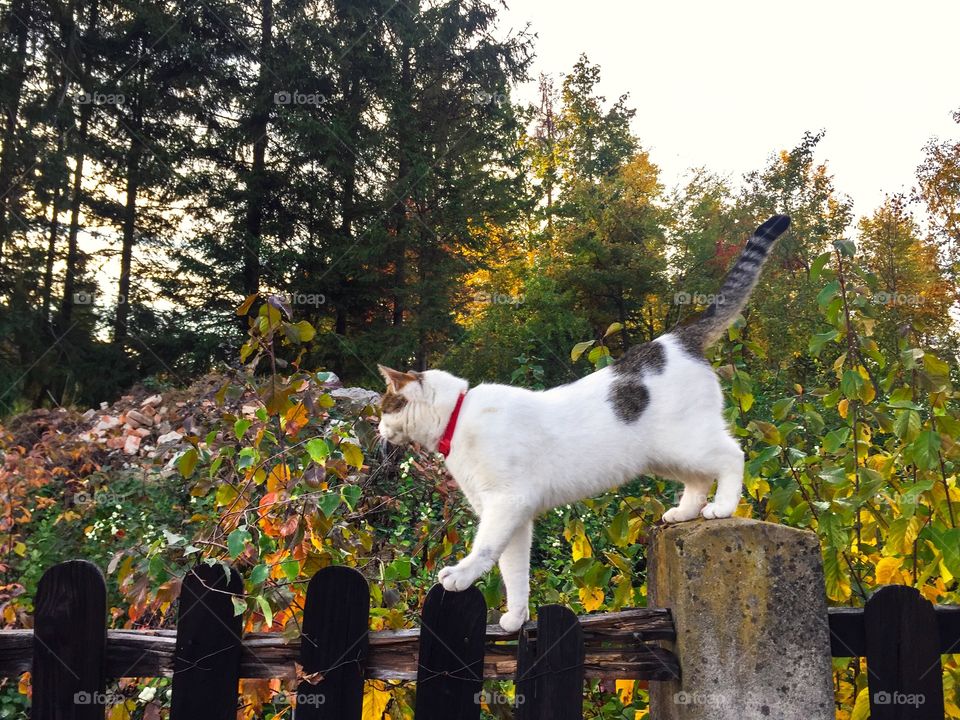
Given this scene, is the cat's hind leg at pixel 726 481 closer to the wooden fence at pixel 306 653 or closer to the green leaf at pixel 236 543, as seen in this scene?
the wooden fence at pixel 306 653

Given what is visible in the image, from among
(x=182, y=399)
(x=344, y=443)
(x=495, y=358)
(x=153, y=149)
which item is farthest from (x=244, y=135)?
(x=344, y=443)

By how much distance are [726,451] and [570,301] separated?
13.4m

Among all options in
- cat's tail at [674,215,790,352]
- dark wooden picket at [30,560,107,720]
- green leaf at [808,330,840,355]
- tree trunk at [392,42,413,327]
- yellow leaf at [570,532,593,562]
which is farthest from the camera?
tree trunk at [392,42,413,327]

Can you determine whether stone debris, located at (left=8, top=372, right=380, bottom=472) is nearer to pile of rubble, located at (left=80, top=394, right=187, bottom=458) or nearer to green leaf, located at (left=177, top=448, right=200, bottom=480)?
pile of rubble, located at (left=80, top=394, right=187, bottom=458)

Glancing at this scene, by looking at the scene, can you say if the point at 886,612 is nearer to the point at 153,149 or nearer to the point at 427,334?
the point at 427,334

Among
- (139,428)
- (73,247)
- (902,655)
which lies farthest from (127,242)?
(902,655)

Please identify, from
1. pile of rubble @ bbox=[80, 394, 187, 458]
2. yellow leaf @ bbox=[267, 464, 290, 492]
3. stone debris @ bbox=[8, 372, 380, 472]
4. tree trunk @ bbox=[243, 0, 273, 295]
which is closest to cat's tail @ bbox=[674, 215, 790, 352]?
A: yellow leaf @ bbox=[267, 464, 290, 492]

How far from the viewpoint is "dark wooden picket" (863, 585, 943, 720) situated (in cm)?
182

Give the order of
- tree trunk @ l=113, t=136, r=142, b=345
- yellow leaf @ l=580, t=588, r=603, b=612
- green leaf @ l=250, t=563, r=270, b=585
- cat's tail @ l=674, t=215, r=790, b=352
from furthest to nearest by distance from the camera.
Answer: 1. tree trunk @ l=113, t=136, r=142, b=345
2. yellow leaf @ l=580, t=588, r=603, b=612
3. cat's tail @ l=674, t=215, r=790, b=352
4. green leaf @ l=250, t=563, r=270, b=585

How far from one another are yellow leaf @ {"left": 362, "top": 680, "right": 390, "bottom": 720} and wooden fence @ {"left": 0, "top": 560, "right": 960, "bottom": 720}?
0.32 meters

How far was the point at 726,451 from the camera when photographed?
6.46 feet

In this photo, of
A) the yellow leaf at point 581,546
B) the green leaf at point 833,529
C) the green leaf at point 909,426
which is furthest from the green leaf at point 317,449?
the green leaf at point 909,426

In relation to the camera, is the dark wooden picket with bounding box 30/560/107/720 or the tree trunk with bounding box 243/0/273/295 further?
the tree trunk with bounding box 243/0/273/295

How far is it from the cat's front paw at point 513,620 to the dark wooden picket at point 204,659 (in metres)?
0.58
